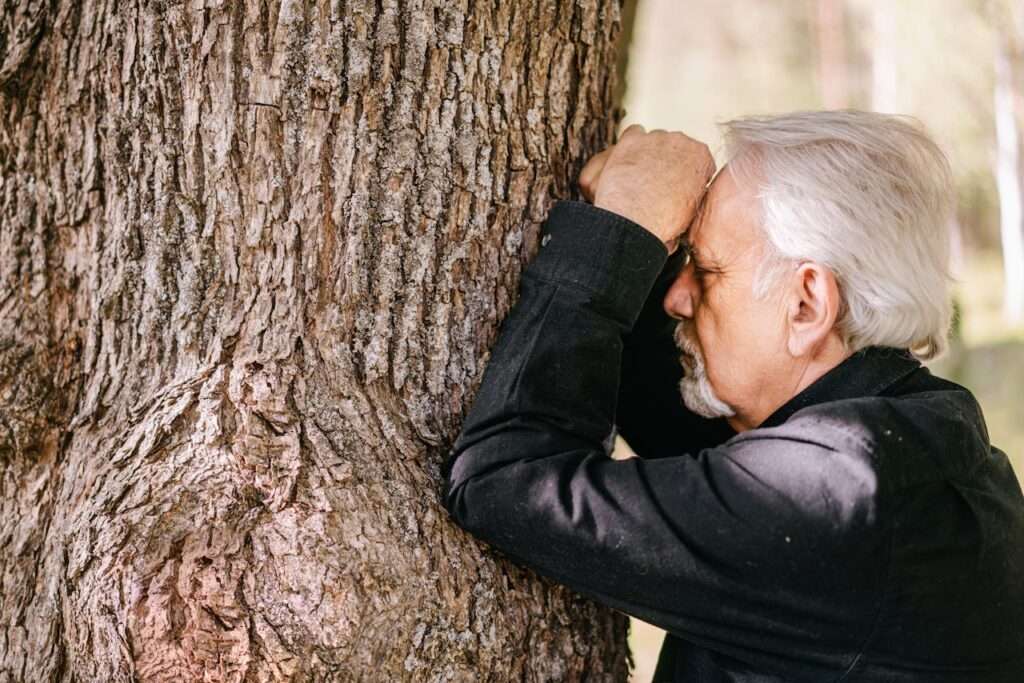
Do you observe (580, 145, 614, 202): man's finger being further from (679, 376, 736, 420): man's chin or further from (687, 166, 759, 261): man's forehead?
(679, 376, 736, 420): man's chin

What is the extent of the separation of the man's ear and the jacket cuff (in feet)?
0.86

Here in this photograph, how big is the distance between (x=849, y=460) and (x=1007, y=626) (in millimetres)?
463

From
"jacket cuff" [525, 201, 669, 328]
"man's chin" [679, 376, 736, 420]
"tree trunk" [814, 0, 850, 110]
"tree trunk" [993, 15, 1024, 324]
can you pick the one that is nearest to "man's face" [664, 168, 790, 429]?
"man's chin" [679, 376, 736, 420]

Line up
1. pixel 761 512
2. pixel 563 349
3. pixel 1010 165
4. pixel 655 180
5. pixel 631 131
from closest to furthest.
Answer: pixel 761 512 < pixel 563 349 < pixel 655 180 < pixel 631 131 < pixel 1010 165

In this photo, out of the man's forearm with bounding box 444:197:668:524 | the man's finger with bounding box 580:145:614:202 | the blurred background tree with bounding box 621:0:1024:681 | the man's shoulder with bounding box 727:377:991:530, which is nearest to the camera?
the man's shoulder with bounding box 727:377:991:530

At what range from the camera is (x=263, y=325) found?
1.77 m

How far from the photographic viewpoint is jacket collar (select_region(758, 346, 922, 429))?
5.94ft

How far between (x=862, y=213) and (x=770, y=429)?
480 millimetres

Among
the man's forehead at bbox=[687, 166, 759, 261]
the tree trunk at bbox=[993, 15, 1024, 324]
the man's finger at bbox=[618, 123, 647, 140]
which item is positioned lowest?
the tree trunk at bbox=[993, 15, 1024, 324]

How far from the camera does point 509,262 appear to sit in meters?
1.92

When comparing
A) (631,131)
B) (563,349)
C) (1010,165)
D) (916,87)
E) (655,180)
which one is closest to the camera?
(563,349)

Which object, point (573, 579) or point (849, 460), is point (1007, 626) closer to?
point (849, 460)

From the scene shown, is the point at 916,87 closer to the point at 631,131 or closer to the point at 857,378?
the point at 631,131

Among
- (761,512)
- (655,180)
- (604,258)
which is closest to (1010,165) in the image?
(655,180)
